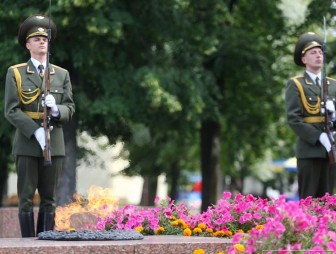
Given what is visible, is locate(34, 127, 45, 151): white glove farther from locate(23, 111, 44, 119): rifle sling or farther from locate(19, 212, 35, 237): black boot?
locate(19, 212, 35, 237): black boot

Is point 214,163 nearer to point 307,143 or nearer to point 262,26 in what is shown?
point 262,26

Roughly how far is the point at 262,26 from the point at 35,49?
36.7ft

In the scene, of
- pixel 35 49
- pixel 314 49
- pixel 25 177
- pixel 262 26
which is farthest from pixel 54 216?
pixel 262 26

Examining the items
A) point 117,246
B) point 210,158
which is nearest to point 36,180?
point 117,246

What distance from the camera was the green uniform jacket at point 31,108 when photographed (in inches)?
330

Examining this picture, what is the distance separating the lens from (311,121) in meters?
9.66

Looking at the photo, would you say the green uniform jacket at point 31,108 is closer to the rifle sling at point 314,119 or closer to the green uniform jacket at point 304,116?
the green uniform jacket at point 304,116

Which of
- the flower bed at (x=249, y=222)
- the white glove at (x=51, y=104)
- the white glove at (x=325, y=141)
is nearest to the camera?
the flower bed at (x=249, y=222)

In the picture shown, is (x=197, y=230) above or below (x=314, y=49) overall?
below

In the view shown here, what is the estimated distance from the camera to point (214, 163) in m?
20.9

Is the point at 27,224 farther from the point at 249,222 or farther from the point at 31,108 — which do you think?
the point at 249,222

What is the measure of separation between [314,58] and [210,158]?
440 inches

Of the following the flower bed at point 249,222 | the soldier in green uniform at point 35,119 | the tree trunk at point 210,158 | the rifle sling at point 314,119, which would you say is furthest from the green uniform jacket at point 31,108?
the tree trunk at point 210,158

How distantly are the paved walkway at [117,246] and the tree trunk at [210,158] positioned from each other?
13850 millimetres
